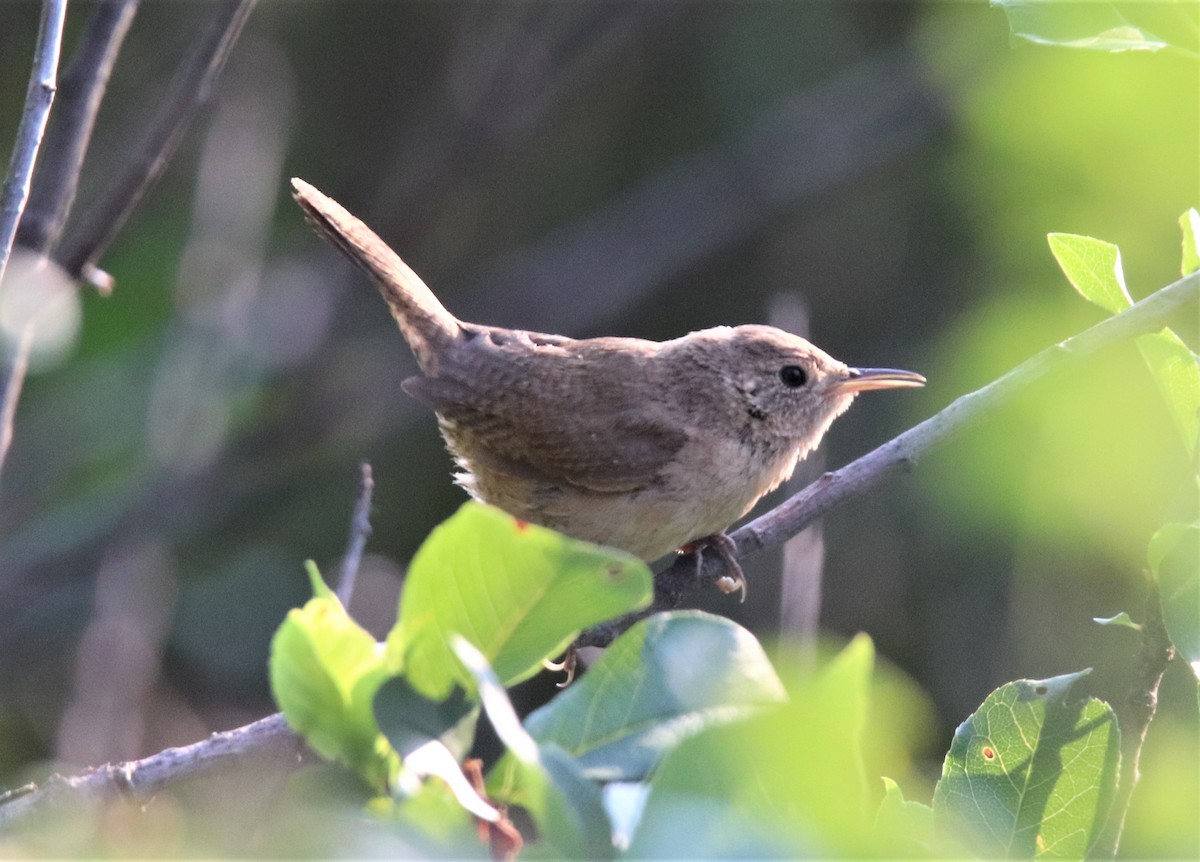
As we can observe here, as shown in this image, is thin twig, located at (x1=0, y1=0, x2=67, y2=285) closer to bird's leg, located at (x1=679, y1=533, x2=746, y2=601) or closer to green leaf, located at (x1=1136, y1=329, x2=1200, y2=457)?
green leaf, located at (x1=1136, y1=329, x2=1200, y2=457)

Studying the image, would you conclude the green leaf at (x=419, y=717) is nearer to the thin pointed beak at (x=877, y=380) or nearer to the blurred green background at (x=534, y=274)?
the thin pointed beak at (x=877, y=380)

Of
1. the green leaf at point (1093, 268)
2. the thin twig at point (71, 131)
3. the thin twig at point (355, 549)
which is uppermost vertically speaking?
the thin twig at point (71, 131)

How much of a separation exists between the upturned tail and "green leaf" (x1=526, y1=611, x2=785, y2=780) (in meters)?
2.77

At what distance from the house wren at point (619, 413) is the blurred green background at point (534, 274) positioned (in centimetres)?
66

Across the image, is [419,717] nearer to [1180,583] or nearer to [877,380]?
[1180,583]

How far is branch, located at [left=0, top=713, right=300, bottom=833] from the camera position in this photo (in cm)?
203

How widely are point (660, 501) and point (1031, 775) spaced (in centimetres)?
187

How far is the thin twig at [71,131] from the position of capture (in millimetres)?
2805

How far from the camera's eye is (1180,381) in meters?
2.07

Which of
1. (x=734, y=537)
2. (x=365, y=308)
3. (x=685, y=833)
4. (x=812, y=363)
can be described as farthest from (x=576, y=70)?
(x=685, y=833)

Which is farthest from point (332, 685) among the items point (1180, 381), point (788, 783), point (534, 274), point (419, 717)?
point (534, 274)

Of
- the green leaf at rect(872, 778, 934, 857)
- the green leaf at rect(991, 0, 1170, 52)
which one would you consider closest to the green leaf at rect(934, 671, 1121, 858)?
the green leaf at rect(872, 778, 934, 857)

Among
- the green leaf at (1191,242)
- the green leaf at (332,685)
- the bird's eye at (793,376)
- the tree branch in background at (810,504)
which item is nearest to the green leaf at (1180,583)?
the tree branch in background at (810,504)

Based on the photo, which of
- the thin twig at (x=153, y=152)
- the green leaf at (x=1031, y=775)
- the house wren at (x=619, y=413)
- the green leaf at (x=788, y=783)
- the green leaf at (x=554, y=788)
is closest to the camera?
the green leaf at (x=788, y=783)
